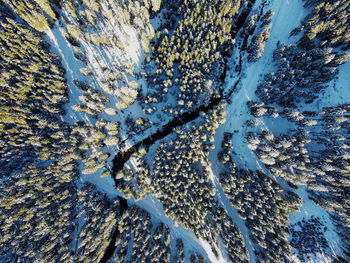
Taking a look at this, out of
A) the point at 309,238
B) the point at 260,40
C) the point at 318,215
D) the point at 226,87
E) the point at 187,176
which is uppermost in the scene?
the point at 260,40

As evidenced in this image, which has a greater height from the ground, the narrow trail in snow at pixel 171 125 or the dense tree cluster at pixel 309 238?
the narrow trail in snow at pixel 171 125

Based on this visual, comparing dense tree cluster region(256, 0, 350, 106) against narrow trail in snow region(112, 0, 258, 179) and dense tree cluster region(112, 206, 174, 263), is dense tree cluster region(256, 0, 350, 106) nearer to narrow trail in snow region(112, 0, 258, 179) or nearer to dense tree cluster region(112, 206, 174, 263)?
narrow trail in snow region(112, 0, 258, 179)

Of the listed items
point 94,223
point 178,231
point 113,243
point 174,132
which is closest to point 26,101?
point 94,223

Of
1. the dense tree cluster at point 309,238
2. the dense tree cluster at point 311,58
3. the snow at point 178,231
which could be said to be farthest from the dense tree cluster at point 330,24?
the snow at point 178,231

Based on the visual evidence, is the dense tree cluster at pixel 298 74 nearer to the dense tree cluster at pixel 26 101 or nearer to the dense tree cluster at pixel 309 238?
the dense tree cluster at pixel 309 238

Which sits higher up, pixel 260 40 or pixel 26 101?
pixel 26 101

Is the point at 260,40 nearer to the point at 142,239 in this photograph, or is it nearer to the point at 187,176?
the point at 187,176

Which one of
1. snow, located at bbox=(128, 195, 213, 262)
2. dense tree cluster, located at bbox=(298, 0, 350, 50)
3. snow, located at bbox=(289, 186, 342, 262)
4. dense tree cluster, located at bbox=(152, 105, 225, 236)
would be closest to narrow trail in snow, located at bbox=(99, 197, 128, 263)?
snow, located at bbox=(128, 195, 213, 262)

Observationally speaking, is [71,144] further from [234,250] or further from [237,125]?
[234,250]

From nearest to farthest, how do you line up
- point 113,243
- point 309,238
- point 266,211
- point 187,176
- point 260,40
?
point 266,211 → point 309,238 → point 187,176 → point 260,40 → point 113,243
